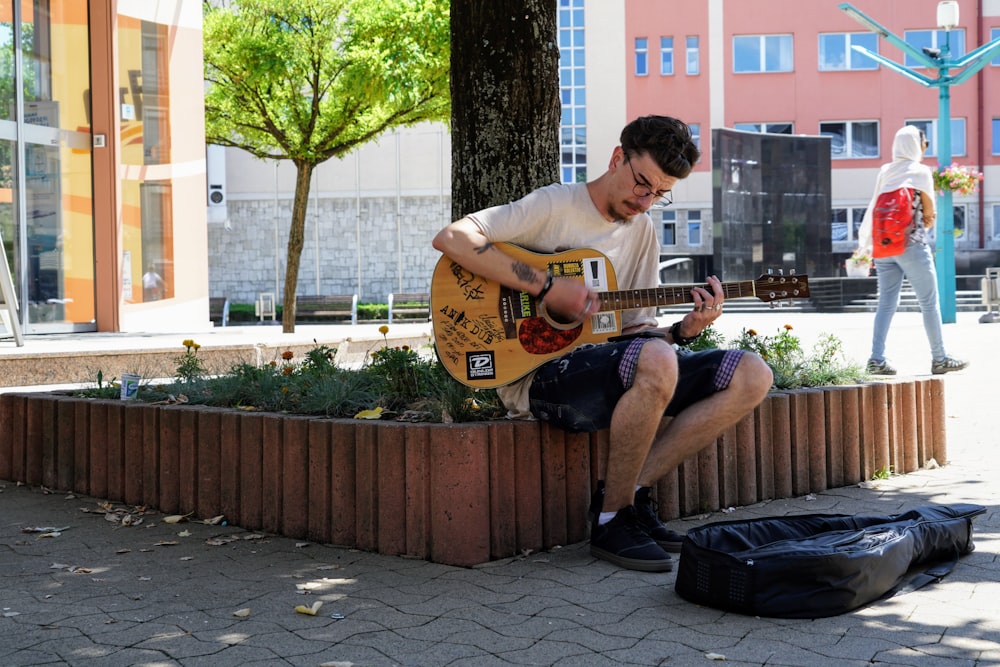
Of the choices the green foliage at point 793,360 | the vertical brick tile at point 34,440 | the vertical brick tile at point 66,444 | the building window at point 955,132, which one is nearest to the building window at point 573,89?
the building window at point 955,132

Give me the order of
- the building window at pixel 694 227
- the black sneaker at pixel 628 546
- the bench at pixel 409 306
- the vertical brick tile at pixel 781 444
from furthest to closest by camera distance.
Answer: the building window at pixel 694 227 < the bench at pixel 409 306 < the vertical brick tile at pixel 781 444 < the black sneaker at pixel 628 546

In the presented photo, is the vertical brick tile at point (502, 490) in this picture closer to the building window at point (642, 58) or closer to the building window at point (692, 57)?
the building window at point (642, 58)

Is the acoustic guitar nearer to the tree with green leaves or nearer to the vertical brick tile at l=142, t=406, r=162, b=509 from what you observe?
the vertical brick tile at l=142, t=406, r=162, b=509

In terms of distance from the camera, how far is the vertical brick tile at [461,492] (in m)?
4.05

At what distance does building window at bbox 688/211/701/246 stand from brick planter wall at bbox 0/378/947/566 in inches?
1271

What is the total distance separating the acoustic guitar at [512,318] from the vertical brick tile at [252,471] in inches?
36.1

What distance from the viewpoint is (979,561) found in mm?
4004

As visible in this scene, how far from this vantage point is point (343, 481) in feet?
14.3

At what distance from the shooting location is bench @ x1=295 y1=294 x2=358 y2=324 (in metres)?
30.4

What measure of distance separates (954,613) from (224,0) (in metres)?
29.9

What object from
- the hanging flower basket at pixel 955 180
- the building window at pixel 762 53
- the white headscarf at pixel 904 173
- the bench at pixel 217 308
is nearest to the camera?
the white headscarf at pixel 904 173

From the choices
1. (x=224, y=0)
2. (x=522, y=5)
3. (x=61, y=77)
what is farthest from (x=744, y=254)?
(x=522, y=5)

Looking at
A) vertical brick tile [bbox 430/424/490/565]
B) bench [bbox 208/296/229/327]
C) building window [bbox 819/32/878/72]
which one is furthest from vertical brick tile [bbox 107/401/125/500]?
building window [bbox 819/32/878/72]


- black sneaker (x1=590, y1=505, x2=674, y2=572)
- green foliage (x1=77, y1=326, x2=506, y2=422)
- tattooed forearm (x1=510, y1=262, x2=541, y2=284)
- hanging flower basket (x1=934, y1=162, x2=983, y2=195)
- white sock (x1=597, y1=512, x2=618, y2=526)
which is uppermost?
hanging flower basket (x1=934, y1=162, x2=983, y2=195)
